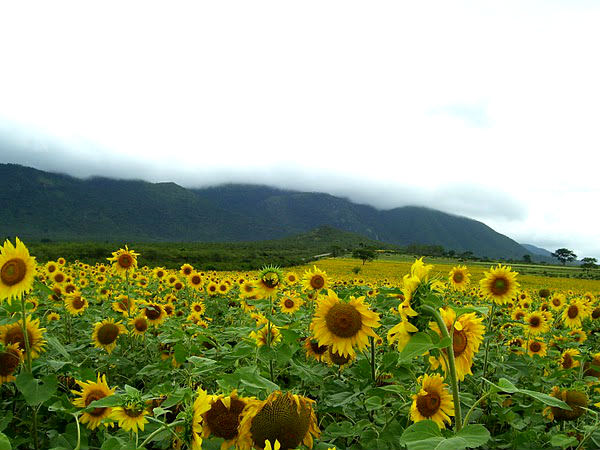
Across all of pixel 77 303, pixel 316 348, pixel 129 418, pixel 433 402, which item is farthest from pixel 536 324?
pixel 77 303

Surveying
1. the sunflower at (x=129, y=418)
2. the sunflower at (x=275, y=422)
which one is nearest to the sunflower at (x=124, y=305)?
the sunflower at (x=129, y=418)

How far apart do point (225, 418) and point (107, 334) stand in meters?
3.21

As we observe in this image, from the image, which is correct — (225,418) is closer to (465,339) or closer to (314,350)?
(465,339)

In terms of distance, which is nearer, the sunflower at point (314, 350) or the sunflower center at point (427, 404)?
the sunflower center at point (427, 404)

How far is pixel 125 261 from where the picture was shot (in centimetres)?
645

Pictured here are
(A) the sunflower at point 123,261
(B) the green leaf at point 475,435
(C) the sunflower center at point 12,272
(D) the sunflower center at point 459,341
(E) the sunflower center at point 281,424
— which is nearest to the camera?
(B) the green leaf at point 475,435

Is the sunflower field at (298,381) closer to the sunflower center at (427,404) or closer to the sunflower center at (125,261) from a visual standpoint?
the sunflower center at (427,404)

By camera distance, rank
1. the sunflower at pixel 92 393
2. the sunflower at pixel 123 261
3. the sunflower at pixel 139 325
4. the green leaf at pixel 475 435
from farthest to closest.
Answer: the sunflower at pixel 123 261 < the sunflower at pixel 139 325 < the sunflower at pixel 92 393 < the green leaf at pixel 475 435

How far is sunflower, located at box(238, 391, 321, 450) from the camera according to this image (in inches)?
66.7

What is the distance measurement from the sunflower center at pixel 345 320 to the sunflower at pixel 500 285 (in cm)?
297

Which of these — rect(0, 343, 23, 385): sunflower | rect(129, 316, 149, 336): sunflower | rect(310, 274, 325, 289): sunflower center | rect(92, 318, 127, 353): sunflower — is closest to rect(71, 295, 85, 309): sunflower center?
rect(129, 316, 149, 336): sunflower

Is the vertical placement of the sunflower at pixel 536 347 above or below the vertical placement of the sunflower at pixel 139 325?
above

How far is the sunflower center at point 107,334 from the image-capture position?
4496mm

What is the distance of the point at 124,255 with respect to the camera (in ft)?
21.2
